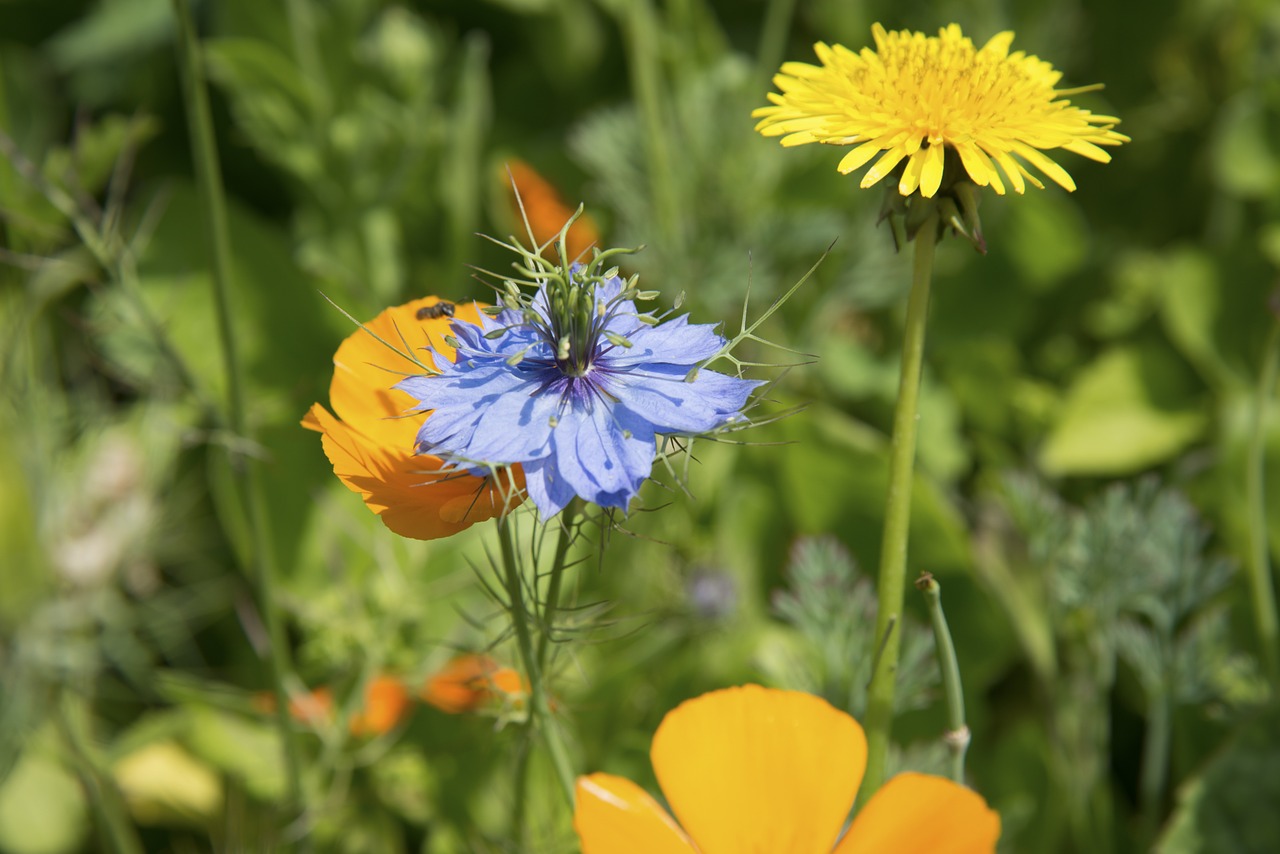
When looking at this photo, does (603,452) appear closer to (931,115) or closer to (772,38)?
(931,115)

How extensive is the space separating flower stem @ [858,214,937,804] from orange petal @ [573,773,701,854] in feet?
0.38

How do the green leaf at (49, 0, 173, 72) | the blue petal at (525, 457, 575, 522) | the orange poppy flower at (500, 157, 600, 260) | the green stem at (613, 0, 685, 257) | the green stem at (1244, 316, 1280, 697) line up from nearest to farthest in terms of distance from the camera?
the blue petal at (525, 457, 575, 522)
the green stem at (1244, 316, 1280, 697)
the green stem at (613, 0, 685, 257)
the orange poppy flower at (500, 157, 600, 260)
the green leaf at (49, 0, 173, 72)

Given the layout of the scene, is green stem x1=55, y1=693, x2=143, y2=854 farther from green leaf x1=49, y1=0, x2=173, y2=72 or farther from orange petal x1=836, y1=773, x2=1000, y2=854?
green leaf x1=49, y1=0, x2=173, y2=72

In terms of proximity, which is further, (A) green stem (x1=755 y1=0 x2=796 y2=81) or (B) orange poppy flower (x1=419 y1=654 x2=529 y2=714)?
(A) green stem (x1=755 y1=0 x2=796 y2=81)

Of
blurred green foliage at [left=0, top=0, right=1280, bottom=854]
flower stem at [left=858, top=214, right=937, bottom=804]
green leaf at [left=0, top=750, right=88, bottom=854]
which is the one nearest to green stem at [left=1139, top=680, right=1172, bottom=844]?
blurred green foliage at [left=0, top=0, right=1280, bottom=854]

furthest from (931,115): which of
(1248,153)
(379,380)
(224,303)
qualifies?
(1248,153)

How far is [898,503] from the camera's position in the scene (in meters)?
0.52

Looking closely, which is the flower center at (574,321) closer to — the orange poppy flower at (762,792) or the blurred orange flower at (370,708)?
the orange poppy flower at (762,792)

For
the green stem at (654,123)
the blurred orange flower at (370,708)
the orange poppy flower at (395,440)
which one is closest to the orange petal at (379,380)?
the orange poppy flower at (395,440)

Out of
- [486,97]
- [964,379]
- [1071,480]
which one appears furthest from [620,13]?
[1071,480]

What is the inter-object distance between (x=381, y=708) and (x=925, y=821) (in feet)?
1.81

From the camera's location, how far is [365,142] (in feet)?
3.72

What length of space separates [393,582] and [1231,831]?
604mm

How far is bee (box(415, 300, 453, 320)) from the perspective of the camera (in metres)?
0.50
